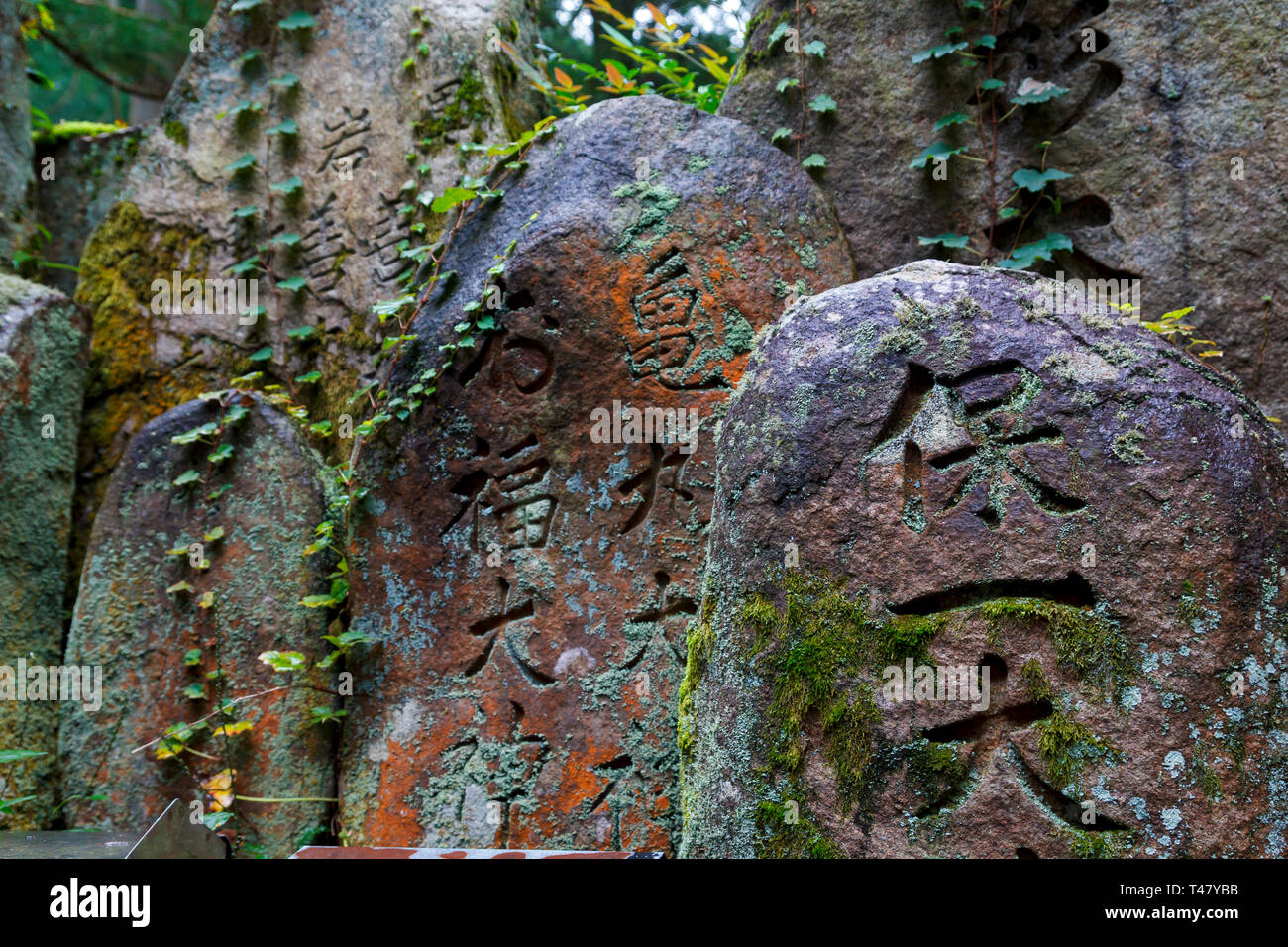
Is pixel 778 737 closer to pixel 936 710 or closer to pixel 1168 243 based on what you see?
pixel 936 710

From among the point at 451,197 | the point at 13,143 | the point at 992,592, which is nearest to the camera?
the point at 992,592

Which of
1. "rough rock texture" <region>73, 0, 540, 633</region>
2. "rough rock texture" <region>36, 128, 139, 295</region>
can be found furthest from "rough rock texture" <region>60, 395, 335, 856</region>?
"rough rock texture" <region>36, 128, 139, 295</region>

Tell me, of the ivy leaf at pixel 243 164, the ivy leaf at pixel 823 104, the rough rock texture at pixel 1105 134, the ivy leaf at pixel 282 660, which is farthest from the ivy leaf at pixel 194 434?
the ivy leaf at pixel 823 104

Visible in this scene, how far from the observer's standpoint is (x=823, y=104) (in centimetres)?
434

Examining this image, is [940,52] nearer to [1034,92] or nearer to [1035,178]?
[1034,92]

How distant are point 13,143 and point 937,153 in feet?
16.0

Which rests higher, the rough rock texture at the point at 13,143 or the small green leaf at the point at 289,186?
the rough rock texture at the point at 13,143

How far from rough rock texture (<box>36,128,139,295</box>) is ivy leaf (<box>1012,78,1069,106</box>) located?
4.83 metres

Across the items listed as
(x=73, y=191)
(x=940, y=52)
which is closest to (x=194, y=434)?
(x=73, y=191)

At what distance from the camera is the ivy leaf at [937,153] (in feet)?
13.7

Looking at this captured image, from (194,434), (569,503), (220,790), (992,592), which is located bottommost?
(220,790)

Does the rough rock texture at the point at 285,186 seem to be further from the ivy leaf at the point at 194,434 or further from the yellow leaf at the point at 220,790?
the yellow leaf at the point at 220,790

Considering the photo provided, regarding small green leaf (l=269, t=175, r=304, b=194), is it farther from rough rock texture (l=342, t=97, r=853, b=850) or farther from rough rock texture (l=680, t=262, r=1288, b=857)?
rough rock texture (l=680, t=262, r=1288, b=857)

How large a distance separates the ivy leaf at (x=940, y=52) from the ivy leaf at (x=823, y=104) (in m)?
0.40
